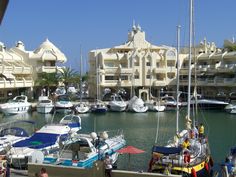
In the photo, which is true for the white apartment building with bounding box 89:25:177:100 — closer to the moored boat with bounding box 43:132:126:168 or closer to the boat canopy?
the boat canopy

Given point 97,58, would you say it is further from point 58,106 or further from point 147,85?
point 58,106

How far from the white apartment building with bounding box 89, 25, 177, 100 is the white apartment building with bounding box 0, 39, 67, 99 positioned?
28.4ft

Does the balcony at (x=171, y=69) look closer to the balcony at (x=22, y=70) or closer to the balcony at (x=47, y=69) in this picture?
the balcony at (x=47, y=69)

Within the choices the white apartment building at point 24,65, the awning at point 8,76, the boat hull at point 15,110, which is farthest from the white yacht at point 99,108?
the awning at point 8,76

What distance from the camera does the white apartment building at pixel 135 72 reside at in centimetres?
8019

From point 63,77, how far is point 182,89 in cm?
2393

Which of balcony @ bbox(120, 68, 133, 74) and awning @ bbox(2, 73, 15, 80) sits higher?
balcony @ bbox(120, 68, 133, 74)

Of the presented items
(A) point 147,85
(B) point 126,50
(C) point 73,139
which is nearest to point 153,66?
(A) point 147,85

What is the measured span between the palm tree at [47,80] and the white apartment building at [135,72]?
802 cm

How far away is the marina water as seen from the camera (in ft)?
95.5

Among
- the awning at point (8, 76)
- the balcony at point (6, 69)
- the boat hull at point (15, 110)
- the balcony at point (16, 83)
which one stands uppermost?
the balcony at point (6, 69)

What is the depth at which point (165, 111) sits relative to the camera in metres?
69.0

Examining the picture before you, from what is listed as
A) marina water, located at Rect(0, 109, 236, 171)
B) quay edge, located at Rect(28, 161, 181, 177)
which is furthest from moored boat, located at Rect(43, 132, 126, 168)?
quay edge, located at Rect(28, 161, 181, 177)

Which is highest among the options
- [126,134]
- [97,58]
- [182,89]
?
[97,58]
